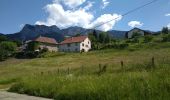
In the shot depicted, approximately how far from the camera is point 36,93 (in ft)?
64.3

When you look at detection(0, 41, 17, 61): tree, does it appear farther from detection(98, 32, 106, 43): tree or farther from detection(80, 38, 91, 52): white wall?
detection(98, 32, 106, 43): tree

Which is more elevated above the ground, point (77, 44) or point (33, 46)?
point (77, 44)

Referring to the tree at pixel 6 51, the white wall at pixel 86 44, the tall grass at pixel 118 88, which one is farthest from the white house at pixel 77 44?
the tall grass at pixel 118 88

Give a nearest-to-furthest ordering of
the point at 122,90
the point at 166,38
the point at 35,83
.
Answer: the point at 122,90
the point at 35,83
the point at 166,38

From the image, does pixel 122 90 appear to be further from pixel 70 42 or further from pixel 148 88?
pixel 70 42

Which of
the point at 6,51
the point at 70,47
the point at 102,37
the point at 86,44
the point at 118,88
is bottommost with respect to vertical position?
the point at 118,88

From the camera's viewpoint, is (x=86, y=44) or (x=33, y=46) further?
(x=86, y=44)

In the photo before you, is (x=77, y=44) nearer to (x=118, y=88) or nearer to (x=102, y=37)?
(x=102, y=37)

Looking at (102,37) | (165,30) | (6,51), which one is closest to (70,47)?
(102,37)

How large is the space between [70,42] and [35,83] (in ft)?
311

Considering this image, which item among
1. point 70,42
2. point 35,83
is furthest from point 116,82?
point 70,42

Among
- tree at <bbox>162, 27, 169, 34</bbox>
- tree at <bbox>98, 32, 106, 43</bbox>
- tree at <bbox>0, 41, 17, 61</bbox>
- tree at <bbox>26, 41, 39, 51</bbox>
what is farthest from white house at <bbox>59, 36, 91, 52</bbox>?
tree at <bbox>162, 27, 169, 34</bbox>

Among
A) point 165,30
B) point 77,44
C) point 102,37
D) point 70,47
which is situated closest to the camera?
point 165,30

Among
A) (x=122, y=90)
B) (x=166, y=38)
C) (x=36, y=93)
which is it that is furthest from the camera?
(x=166, y=38)
